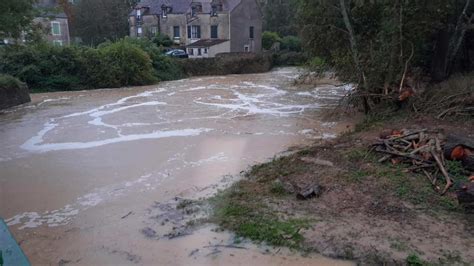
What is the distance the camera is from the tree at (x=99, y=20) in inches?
2172

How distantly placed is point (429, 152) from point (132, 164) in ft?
24.5

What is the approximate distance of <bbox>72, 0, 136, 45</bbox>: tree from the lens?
55156mm

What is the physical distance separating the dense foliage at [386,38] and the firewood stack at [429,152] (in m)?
6.03

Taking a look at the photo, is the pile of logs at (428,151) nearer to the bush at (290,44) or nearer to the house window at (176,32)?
the house window at (176,32)

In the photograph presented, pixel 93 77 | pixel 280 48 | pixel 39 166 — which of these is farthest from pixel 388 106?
pixel 280 48

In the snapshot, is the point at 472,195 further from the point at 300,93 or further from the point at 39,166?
the point at 300,93

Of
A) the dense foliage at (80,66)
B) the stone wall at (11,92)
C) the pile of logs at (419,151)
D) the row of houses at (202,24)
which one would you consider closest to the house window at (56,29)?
the row of houses at (202,24)

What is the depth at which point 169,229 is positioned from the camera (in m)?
7.75

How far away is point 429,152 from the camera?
9.50 metres

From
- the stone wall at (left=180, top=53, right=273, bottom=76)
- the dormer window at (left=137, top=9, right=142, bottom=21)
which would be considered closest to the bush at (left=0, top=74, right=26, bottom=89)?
the stone wall at (left=180, top=53, right=273, bottom=76)

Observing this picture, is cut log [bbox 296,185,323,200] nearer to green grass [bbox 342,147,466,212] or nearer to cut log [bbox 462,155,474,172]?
green grass [bbox 342,147,466,212]

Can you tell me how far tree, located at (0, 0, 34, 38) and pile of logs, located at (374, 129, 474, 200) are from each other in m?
10.1

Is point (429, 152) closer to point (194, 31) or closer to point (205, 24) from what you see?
point (205, 24)

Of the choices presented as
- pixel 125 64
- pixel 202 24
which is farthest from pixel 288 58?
pixel 125 64
